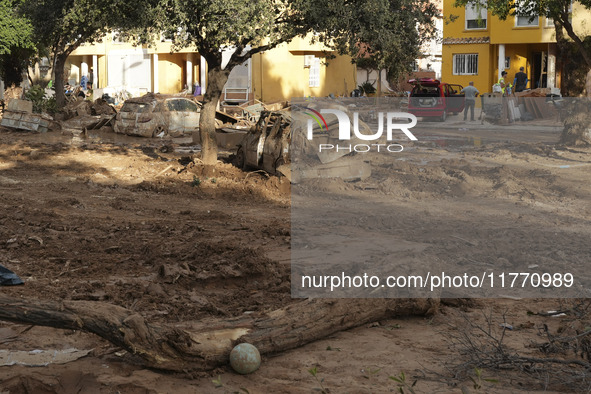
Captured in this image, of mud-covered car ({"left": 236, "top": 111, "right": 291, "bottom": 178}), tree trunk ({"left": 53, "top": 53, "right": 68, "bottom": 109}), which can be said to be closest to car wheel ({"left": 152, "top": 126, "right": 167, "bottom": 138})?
tree trunk ({"left": 53, "top": 53, "right": 68, "bottom": 109})

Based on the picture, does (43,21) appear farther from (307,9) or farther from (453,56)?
(453,56)

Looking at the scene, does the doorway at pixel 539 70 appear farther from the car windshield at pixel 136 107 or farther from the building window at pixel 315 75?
the car windshield at pixel 136 107

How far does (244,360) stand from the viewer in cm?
563

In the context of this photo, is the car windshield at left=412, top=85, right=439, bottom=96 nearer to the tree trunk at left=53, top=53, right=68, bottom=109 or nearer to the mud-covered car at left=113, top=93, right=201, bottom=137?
the mud-covered car at left=113, top=93, right=201, bottom=137

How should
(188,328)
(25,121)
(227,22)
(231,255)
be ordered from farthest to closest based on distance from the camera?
(25,121), (227,22), (231,255), (188,328)

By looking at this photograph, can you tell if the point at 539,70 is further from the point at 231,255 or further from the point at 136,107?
the point at 231,255

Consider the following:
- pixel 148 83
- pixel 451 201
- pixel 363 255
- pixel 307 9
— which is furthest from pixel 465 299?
pixel 148 83

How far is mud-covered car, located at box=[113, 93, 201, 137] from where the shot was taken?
24359 millimetres

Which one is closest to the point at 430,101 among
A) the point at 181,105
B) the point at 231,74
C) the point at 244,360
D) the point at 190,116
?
the point at 190,116

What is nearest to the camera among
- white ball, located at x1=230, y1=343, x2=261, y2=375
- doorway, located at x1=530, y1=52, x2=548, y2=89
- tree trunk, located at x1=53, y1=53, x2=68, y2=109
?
white ball, located at x1=230, y1=343, x2=261, y2=375

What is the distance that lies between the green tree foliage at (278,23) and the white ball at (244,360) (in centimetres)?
935

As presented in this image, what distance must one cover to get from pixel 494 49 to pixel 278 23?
2524 cm

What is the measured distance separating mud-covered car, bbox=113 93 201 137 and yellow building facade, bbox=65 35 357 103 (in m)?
7.96

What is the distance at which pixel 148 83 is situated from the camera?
46250 mm
